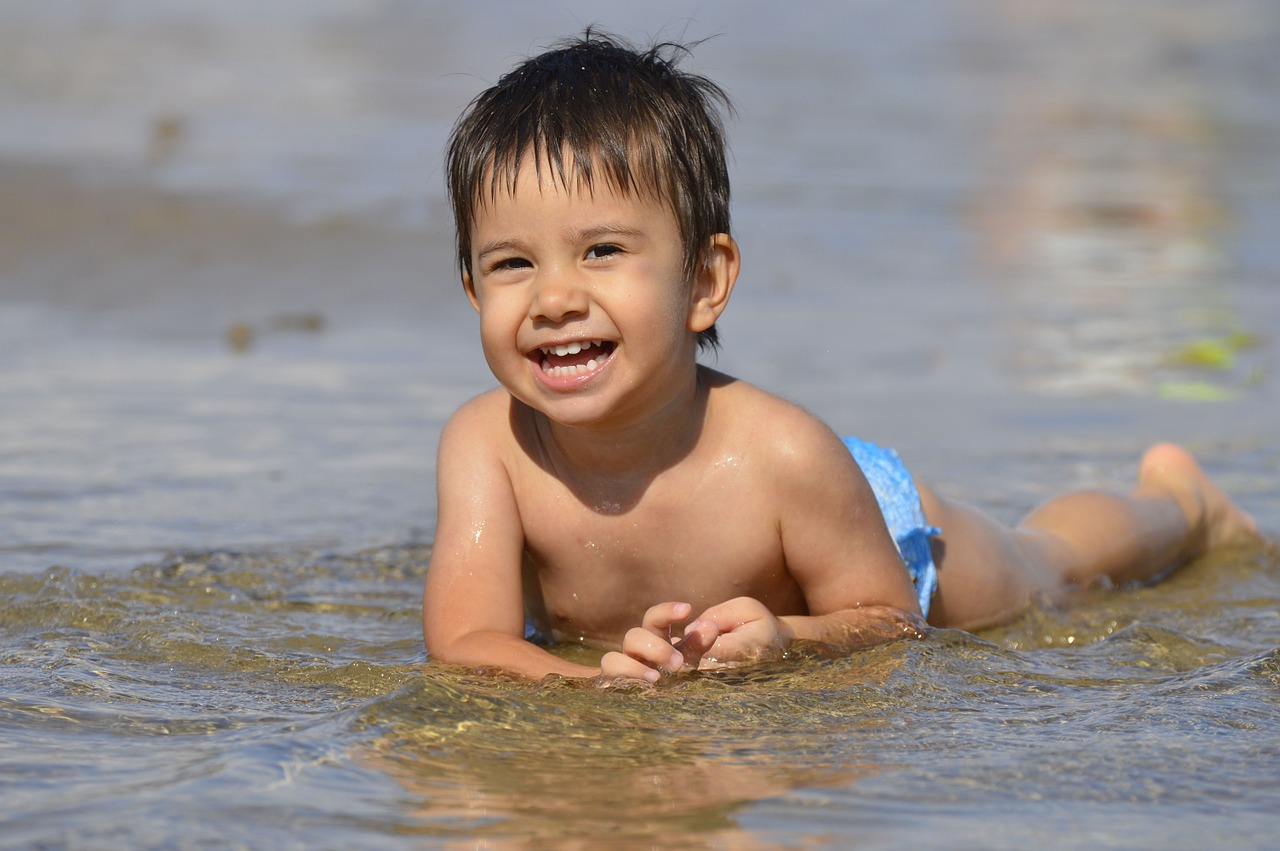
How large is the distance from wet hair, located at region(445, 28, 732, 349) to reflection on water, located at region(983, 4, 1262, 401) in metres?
3.09

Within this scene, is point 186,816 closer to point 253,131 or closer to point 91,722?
point 91,722

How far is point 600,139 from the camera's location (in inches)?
121

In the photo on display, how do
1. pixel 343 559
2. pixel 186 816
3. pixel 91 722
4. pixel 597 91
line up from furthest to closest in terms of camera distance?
pixel 343 559 < pixel 597 91 < pixel 91 722 < pixel 186 816

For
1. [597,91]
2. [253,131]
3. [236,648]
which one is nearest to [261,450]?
[236,648]

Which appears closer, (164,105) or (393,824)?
(393,824)

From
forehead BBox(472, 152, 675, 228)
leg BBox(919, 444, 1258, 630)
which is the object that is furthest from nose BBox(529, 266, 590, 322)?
leg BBox(919, 444, 1258, 630)

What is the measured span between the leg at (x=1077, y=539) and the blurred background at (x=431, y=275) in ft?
1.24

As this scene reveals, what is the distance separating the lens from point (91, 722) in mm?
2686

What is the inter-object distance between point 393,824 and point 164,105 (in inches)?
406

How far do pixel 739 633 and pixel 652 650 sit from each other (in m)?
0.21

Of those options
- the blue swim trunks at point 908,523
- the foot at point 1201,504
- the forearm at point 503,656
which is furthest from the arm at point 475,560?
the foot at point 1201,504

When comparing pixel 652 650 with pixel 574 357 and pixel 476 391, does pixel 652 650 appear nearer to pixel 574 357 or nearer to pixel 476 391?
pixel 574 357

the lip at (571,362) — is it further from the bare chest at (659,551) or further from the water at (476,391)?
the water at (476,391)

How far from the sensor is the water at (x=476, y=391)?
236 centimetres
